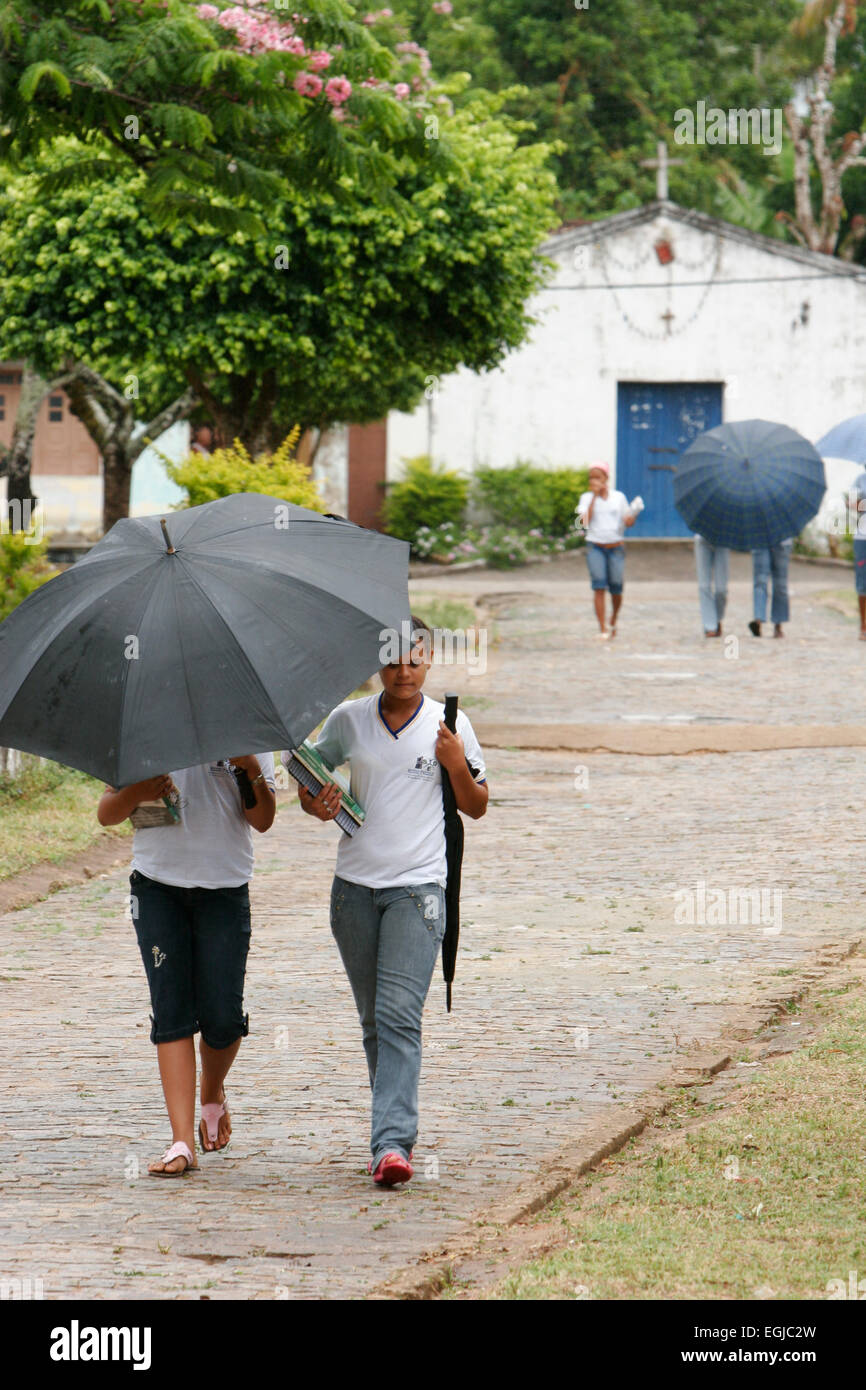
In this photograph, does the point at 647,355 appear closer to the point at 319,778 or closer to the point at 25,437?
the point at 25,437

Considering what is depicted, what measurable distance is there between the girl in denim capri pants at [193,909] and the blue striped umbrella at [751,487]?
1165 cm

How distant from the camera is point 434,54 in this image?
116 ft

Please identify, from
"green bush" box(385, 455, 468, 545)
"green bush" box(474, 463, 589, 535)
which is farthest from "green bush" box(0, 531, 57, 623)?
"green bush" box(474, 463, 589, 535)

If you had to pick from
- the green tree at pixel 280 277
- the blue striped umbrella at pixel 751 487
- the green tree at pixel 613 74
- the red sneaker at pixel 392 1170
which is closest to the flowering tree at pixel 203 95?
the green tree at pixel 280 277

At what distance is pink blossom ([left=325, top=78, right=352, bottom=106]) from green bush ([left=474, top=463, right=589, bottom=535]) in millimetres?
19701

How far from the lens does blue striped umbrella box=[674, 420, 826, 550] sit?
52.1ft

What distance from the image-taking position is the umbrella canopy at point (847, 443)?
16.0 m

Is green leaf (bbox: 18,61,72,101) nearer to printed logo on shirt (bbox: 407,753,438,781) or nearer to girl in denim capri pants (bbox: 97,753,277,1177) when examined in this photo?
girl in denim capri pants (bbox: 97,753,277,1177)

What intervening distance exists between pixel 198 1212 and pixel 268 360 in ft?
40.3

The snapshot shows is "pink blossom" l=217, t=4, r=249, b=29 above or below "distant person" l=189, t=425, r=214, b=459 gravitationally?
above

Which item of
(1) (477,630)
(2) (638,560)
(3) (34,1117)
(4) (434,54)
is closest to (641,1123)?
(3) (34,1117)

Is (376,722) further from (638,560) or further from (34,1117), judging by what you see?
(638,560)

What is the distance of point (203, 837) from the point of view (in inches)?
189

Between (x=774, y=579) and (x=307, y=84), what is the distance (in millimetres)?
9464
